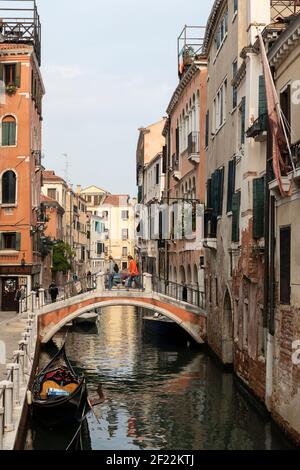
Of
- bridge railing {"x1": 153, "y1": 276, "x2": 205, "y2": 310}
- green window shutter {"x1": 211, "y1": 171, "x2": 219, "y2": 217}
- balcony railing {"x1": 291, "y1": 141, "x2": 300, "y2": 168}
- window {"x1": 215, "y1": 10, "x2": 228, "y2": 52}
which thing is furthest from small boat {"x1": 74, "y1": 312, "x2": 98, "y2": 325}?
balcony railing {"x1": 291, "y1": 141, "x2": 300, "y2": 168}

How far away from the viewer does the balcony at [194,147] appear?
95.6 ft

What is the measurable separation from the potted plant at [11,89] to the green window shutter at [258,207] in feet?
58.9

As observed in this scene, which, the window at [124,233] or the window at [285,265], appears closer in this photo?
the window at [285,265]

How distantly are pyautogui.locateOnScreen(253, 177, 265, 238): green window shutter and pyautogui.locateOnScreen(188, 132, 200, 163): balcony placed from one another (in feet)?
40.9

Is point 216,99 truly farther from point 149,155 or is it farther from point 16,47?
point 149,155

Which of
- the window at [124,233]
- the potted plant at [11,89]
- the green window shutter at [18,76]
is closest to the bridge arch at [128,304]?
the potted plant at [11,89]

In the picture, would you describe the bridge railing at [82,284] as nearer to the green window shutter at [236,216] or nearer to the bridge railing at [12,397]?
the green window shutter at [236,216]


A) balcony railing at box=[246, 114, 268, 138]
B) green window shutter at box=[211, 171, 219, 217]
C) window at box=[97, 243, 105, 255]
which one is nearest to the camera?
balcony railing at box=[246, 114, 268, 138]

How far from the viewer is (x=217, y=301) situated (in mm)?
24047

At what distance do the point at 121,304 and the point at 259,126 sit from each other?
1300cm

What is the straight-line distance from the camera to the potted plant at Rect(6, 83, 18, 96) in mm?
32094

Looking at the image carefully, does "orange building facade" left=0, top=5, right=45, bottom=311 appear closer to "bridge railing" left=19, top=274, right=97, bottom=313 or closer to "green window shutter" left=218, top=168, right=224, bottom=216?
"bridge railing" left=19, top=274, right=97, bottom=313
